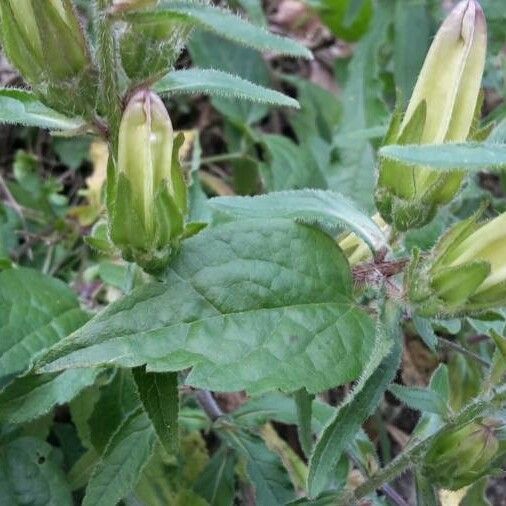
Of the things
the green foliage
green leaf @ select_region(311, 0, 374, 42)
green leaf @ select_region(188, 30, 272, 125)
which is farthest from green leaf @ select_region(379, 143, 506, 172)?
green leaf @ select_region(311, 0, 374, 42)

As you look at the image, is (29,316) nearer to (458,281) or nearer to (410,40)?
(458,281)

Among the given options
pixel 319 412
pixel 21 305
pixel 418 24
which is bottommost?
pixel 319 412

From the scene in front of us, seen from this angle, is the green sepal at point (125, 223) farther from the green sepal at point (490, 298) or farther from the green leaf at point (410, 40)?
the green leaf at point (410, 40)

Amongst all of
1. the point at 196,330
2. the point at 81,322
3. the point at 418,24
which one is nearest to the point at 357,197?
the point at 418,24

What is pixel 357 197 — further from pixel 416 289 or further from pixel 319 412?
pixel 416 289

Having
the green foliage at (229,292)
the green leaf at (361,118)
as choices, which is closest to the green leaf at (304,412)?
the green foliage at (229,292)
